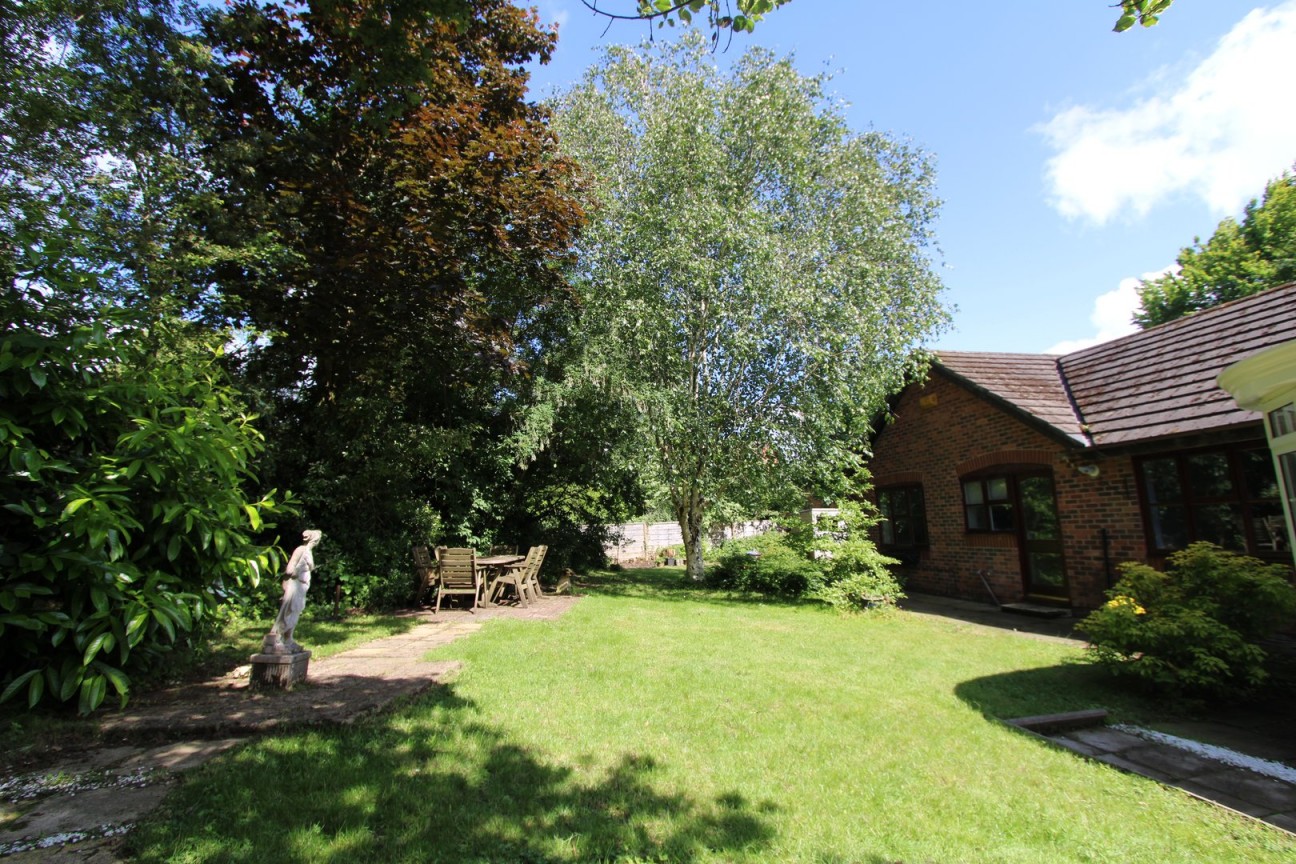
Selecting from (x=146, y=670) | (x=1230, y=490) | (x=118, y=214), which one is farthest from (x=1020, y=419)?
(x=118, y=214)

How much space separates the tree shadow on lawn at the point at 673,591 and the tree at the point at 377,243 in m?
4.16

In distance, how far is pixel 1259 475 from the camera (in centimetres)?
761

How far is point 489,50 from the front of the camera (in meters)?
10.4

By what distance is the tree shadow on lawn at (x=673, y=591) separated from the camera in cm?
1223

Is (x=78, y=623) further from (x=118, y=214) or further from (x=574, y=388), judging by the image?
(x=574, y=388)

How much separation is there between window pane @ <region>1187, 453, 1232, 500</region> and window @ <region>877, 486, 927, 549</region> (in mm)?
5649

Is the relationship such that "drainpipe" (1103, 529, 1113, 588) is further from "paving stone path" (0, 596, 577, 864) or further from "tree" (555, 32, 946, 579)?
"paving stone path" (0, 596, 577, 864)

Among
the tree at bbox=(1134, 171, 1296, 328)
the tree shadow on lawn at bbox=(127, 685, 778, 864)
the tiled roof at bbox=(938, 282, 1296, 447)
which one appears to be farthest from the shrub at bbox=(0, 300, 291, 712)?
the tree at bbox=(1134, 171, 1296, 328)

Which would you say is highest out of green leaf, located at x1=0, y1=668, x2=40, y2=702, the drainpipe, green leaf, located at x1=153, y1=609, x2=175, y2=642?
the drainpipe

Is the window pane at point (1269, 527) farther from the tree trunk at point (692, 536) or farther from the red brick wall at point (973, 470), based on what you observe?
the tree trunk at point (692, 536)

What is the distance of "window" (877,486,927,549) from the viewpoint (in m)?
14.2

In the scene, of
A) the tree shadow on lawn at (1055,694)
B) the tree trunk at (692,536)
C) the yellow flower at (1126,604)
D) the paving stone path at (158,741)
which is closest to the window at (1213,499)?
the yellow flower at (1126,604)

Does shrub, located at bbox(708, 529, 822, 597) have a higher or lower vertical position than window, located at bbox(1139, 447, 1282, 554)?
lower

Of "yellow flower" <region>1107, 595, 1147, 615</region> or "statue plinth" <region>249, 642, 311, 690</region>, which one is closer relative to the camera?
"statue plinth" <region>249, 642, 311, 690</region>
